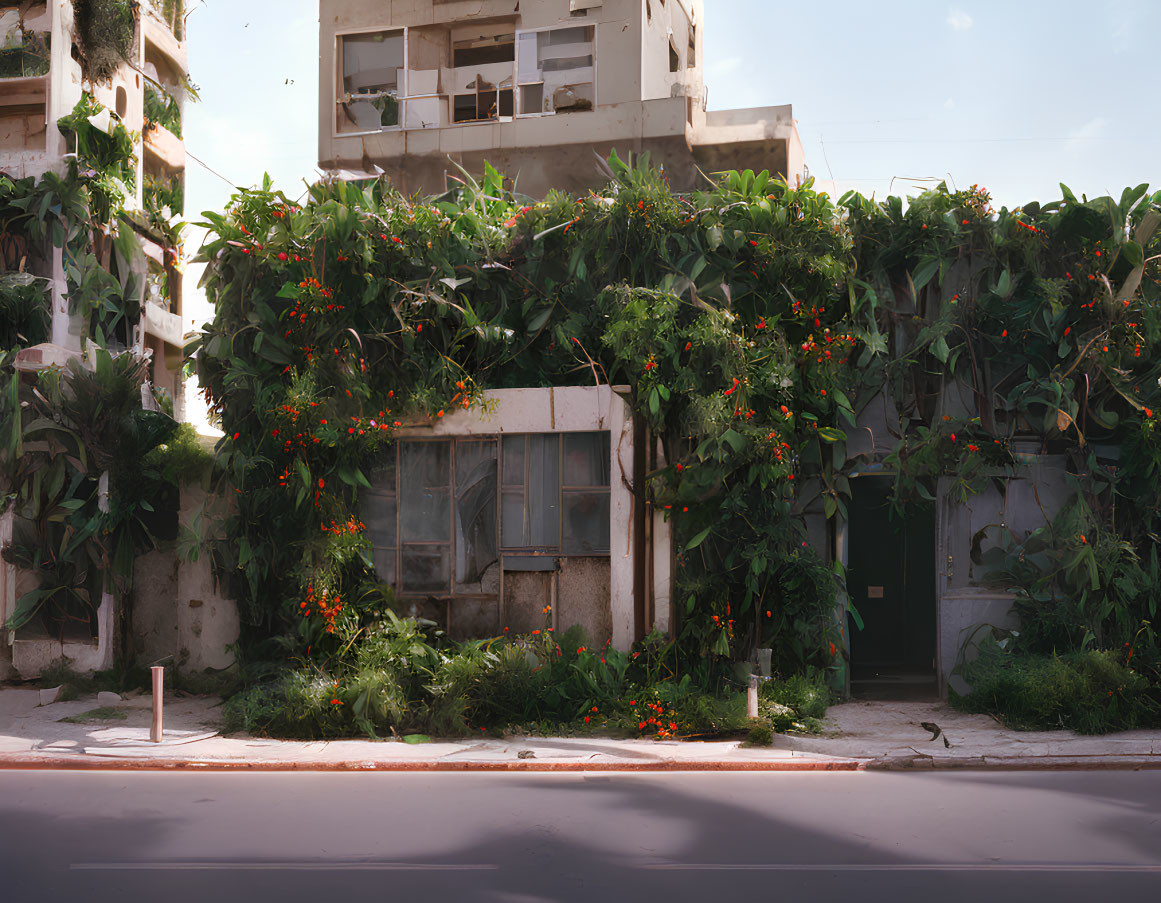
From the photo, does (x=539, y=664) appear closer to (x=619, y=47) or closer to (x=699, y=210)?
(x=699, y=210)

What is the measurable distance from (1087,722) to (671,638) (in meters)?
4.29

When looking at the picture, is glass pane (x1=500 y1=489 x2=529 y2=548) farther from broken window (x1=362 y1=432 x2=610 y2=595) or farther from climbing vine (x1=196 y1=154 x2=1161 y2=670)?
climbing vine (x1=196 y1=154 x2=1161 y2=670)

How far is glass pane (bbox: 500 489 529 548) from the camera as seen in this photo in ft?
40.9

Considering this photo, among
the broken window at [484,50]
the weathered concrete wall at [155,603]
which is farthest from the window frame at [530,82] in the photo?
the weathered concrete wall at [155,603]

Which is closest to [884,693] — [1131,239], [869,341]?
[869,341]

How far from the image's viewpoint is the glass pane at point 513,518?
12453mm

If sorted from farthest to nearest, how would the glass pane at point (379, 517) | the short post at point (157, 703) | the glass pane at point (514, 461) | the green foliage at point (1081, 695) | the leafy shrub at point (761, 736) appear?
the glass pane at point (379, 517) → the glass pane at point (514, 461) → the short post at point (157, 703) → the green foliage at point (1081, 695) → the leafy shrub at point (761, 736)

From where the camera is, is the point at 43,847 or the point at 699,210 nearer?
the point at 43,847

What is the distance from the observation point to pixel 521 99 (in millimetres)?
19875

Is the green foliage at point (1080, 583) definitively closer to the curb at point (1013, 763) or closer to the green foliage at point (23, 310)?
the curb at point (1013, 763)

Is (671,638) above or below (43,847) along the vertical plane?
above

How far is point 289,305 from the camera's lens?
498 inches

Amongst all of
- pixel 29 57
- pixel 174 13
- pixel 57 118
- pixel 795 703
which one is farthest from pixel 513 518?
pixel 174 13

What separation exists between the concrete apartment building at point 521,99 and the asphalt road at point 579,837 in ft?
42.6
